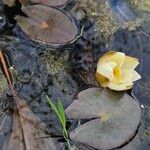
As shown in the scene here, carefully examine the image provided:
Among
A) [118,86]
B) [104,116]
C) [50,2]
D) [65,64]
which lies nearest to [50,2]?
[50,2]

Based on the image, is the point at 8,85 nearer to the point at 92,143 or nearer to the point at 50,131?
the point at 50,131

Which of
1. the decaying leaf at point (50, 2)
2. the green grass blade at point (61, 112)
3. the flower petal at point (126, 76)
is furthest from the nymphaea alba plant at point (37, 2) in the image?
the green grass blade at point (61, 112)

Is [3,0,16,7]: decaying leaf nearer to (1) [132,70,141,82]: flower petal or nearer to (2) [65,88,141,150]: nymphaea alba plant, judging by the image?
(2) [65,88,141,150]: nymphaea alba plant

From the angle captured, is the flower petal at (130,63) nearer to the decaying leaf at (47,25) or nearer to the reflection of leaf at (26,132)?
the decaying leaf at (47,25)

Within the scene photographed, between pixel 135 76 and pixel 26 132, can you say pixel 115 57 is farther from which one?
pixel 26 132

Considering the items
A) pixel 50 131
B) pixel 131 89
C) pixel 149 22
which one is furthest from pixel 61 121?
pixel 149 22

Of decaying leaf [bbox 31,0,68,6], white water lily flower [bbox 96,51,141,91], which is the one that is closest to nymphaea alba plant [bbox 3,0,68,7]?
decaying leaf [bbox 31,0,68,6]
